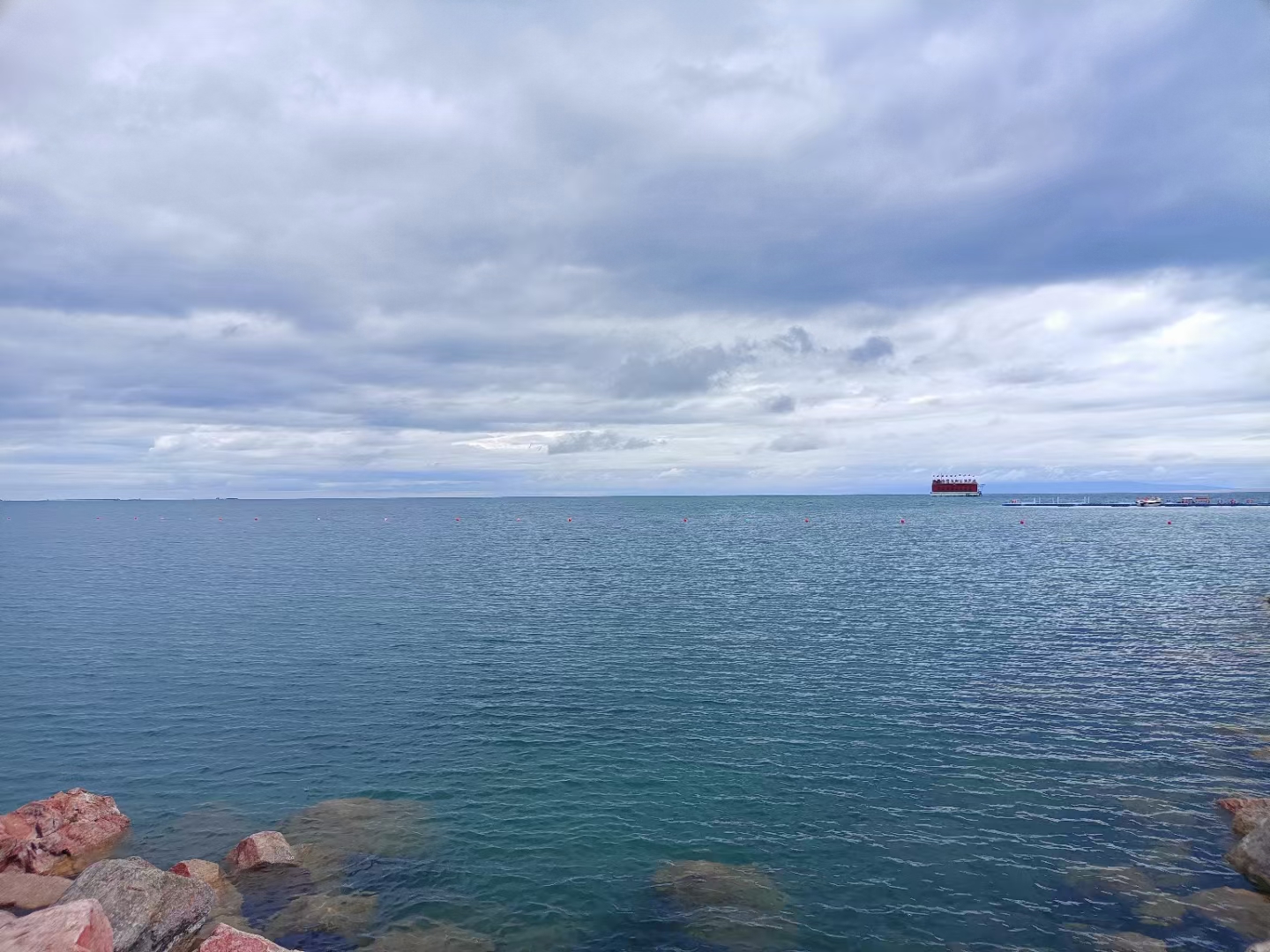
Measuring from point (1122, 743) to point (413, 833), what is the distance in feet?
115

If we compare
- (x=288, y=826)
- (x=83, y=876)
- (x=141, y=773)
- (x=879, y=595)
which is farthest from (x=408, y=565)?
(x=83, y=876)

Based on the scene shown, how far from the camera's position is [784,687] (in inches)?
1907

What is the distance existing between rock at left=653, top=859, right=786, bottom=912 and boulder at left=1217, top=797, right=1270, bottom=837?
59.1 feet

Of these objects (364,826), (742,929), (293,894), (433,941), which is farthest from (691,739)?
(293,894)

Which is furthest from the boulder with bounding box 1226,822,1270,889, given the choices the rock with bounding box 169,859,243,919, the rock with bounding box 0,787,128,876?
the rock with bounding box 0,787,128,876

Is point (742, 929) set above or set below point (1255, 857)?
below

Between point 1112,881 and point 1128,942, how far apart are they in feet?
12.0

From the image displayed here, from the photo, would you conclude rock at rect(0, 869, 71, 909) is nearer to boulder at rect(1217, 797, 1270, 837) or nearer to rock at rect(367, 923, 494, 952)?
rock at rect(367, 923, 494, 952)

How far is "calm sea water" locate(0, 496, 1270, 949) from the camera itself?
26234 millimetres

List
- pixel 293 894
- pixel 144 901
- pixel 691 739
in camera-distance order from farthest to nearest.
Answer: pixel 691 739 < pixel 293 894 < pixel 144 901

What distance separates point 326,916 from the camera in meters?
24.6

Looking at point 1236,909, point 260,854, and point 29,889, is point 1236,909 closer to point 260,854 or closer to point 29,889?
point 260,854

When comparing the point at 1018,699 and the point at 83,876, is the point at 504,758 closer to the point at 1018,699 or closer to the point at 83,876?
the point at 83,876

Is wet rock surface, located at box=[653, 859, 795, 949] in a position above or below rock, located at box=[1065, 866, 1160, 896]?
below
